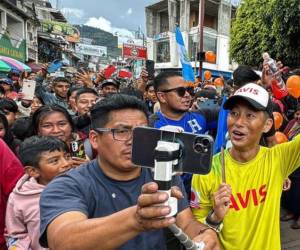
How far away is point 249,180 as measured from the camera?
1.98 metres

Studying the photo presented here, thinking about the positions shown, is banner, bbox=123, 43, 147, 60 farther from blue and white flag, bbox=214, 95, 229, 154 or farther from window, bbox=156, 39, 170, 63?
blue and white flag, bbox=214, 95, 229, 154

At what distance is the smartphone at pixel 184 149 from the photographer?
97 cm

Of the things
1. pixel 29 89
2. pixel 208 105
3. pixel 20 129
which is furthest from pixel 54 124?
pixel 29 89

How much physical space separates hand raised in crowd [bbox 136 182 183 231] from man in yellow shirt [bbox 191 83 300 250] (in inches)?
39.7

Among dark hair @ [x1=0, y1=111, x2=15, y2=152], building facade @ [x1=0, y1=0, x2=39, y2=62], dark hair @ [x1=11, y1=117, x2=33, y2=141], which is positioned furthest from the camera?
building facade @ [x1=0, y1=0, x2=39, y2=62]

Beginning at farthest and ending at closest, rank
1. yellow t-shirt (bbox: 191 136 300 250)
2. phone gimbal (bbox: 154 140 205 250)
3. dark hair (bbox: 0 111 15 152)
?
dark hair (bbox: 0 111 15 152) < yellow t-shirt (bbox: 191 136 300 250) < phone gimbal (bbox: 154 140 205 250)

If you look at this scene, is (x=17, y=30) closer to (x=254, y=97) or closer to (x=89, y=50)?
(x=254, y=97)

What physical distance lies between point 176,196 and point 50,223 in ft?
1.74

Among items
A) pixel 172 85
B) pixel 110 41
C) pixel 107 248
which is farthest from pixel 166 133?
pixel 110 41

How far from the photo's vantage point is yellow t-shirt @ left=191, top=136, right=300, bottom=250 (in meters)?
1.92

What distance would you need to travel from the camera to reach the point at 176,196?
0.98 m

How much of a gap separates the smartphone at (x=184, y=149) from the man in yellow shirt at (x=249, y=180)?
36.4 inches

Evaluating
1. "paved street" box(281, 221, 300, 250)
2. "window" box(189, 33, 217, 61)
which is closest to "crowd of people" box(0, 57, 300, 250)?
"paved street" box(281, 221, 300, 250)

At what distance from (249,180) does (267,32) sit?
1290 centimetres
